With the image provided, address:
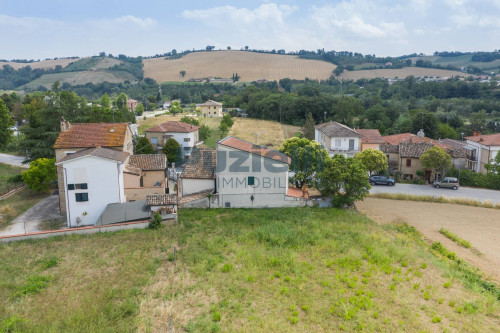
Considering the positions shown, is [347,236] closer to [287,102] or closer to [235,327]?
[235,327]

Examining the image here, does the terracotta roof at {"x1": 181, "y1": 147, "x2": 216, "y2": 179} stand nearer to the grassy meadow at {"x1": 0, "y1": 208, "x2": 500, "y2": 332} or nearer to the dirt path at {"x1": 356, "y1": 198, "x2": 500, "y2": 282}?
the grassy meadow at {"x1": 0, "y1": 208, "x2": 500, "y2": 332}

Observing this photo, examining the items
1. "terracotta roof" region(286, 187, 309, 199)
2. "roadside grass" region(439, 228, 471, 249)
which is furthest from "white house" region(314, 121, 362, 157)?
"roadside grass" region(439, 228, 471, 249)

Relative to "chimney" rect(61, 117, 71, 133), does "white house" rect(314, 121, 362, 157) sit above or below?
below

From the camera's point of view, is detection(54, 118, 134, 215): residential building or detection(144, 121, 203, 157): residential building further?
detection(144, 121, 203, 157): residential building

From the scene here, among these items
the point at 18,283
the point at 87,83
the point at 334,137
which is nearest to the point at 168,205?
the point at 18,283

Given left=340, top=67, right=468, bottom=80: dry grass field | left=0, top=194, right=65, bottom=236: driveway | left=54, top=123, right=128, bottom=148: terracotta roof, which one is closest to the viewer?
left=0, top=194, right=65, bottom=236: driveway

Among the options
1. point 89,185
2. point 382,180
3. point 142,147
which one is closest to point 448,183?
point 382,180
